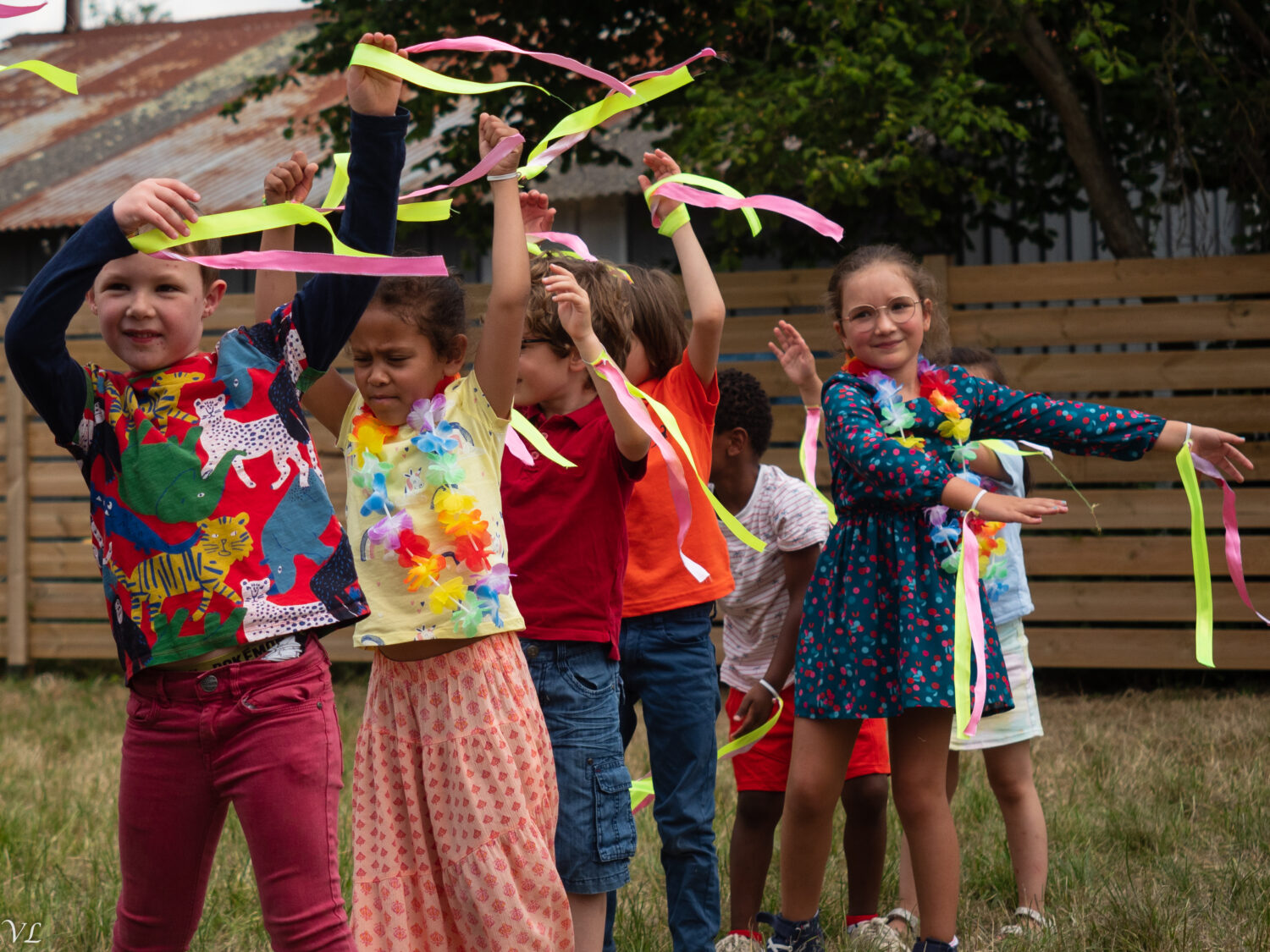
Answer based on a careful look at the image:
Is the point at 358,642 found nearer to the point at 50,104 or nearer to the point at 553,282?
the point at 553,282

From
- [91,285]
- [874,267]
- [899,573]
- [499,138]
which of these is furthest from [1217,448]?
[91,285]

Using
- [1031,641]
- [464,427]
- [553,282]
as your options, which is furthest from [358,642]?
[1031,641]

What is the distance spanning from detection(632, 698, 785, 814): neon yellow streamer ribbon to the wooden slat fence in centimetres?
264

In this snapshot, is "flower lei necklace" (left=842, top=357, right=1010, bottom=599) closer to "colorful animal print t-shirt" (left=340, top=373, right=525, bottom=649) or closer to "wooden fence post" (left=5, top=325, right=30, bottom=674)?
"colorful animal print t-shirt" (left=340, top=373, right=525, bottom=649)

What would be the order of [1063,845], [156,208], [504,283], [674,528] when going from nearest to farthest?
1. [156,208]
2. [504,283]
3. [674,528]
4. [1063,845]

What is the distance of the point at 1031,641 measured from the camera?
19.5ft

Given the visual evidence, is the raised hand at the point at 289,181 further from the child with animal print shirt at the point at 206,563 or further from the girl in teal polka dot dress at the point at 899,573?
the girl in teal polka dot dress at the point at 899,573

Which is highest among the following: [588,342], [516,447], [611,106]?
[611,106]

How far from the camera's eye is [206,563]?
2.08 m

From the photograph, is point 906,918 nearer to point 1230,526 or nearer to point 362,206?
point 1230,526

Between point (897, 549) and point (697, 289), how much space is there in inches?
27.5

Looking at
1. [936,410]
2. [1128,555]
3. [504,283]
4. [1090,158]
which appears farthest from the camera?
[1090,158]

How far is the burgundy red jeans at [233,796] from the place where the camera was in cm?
205

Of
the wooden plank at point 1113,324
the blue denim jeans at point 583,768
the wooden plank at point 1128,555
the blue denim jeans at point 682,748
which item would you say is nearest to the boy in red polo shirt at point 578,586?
the blue denim jeans at point 583,768
